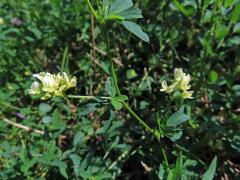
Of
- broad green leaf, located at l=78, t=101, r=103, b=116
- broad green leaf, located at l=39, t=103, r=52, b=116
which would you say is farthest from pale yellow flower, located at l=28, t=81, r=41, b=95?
broad green leaf, located at l=39, t=103, r=52, b=116

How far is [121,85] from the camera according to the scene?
2369 millimetres

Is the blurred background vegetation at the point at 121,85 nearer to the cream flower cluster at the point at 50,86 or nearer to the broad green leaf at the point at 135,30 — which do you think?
the cream flower cluster at the point at 50,86

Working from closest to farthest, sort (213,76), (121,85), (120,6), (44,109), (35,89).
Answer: (120,6) → (35,89) → (213,76) → (44,109) → (121,85)

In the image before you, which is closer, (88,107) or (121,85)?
(88,107)

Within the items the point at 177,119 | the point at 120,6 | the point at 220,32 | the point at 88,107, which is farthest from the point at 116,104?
the point at 220,32

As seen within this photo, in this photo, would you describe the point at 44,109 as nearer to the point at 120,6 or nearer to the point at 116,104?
the point at 116,104

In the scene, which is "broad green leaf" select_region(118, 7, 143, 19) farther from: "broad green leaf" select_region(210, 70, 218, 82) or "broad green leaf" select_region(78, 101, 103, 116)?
"broad green leaf" select_region(210, 70, 218, 82)

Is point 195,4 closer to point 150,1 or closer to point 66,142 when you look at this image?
point 150,1

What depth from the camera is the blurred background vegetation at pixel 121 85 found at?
1.94 metres

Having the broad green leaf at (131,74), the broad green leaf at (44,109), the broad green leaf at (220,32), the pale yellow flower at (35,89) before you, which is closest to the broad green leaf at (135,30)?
the pale yellow flower at (35,89)

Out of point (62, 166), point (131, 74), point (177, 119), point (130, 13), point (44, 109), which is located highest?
point (130, 13)

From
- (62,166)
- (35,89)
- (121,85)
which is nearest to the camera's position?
(35,89)

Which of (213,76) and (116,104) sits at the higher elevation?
(213,76)

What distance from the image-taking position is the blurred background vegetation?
1944mm
